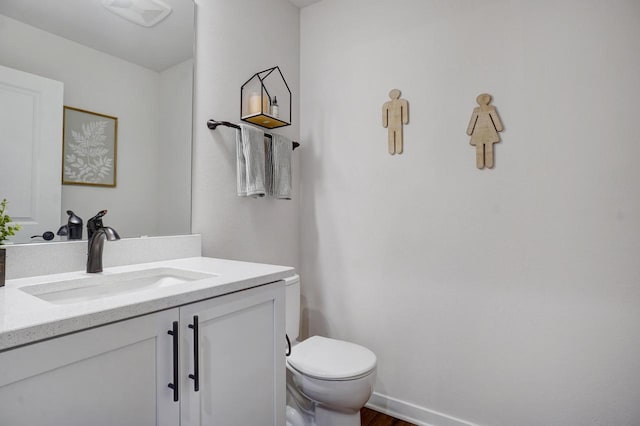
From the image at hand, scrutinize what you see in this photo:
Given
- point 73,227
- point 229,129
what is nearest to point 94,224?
point 73,227

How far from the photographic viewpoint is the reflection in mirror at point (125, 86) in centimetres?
115

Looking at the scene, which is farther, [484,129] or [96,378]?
[484,129]

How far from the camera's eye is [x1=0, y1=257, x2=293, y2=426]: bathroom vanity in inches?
25.7

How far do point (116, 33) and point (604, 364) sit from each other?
242 centimetres

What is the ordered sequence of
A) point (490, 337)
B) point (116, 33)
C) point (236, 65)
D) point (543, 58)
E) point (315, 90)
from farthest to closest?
point (315, 90) → point (236, 65) → point (490, 337) → point (543, 58) → point (116, 33)

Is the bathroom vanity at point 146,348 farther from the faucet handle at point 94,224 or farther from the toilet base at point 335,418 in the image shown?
the toilet base at point 335,418

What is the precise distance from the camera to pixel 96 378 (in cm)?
73

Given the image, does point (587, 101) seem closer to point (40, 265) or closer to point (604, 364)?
point (604, 364)

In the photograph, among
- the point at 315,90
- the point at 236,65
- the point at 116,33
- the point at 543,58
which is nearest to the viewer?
the point at 116,33

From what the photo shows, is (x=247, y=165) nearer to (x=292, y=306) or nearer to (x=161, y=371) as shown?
(x=292, y=306)

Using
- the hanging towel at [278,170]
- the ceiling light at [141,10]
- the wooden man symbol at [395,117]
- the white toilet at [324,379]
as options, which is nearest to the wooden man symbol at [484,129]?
the wooden man symbol at [395,117]

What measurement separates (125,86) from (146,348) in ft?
3.54

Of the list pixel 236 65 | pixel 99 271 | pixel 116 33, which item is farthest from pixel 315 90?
pixel 99 271

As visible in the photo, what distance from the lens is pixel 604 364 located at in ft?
4.60
